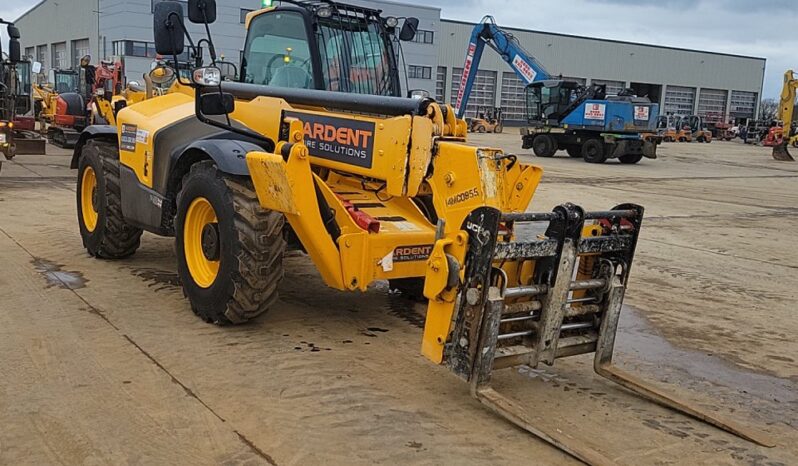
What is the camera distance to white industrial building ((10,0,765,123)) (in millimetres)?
43531

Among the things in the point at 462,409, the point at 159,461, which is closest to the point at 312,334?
the point at 462,409

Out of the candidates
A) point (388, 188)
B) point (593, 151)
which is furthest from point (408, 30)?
point (593, 151)

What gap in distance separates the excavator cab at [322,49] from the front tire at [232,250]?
3.52ft

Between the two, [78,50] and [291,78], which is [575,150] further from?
[78,50]

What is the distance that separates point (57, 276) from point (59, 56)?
5477 centimetres

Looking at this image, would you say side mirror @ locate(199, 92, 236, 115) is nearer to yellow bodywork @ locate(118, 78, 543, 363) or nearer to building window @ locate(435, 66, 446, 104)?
yellow bodywork @ locate(118, 78, 543, 363)

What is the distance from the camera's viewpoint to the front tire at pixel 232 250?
15.8 ft

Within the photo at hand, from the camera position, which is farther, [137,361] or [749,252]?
[749,252]

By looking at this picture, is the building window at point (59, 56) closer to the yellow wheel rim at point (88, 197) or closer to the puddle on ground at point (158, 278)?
the yellow wheel rim at point (88, 197)

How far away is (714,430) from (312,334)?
256cm

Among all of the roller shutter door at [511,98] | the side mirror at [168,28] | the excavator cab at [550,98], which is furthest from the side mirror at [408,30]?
the roller shutter door at [511,98]

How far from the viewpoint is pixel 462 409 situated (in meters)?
4.00

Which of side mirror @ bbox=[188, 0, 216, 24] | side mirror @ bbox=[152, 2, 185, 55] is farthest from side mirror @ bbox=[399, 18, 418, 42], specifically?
side mirror @ bbox=[152, 2, 185, 55]

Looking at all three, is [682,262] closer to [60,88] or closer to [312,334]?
[312,334]
